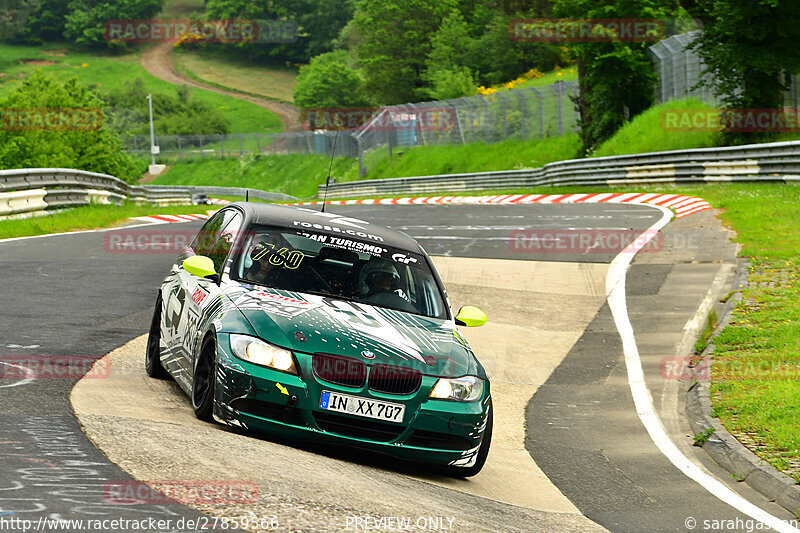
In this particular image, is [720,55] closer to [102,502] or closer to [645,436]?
[645,436]

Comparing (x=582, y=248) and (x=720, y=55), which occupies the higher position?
A: (x=720, y=55)

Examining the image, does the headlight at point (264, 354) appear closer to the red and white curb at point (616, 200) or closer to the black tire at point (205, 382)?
the black tire at point (205, 382)

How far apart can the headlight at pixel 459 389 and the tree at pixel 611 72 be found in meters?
34.2

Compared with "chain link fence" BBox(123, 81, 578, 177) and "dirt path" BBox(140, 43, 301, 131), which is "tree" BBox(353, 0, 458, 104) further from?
"dirt path" BBox(140, 43, 301, 131)

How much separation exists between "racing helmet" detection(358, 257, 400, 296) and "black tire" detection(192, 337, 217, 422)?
1.34 meters

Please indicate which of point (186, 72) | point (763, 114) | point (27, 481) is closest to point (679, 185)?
point (763, 114)

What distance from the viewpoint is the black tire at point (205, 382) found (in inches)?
264

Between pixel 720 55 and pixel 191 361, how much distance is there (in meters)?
27.3

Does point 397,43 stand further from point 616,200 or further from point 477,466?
point 477,466

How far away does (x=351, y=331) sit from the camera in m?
6.77

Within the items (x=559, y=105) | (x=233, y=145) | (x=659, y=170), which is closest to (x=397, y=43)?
(x=233, y=145)

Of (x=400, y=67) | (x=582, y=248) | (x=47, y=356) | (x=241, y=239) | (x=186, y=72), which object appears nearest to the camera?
(x=241, y=239)

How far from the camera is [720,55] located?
31141mm

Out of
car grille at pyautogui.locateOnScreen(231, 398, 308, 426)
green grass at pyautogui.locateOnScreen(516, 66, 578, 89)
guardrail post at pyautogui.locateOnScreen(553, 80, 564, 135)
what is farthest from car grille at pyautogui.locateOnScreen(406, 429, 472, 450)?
green grass at pyautogui.locateOnScreen(516, 66, 578, 89)
